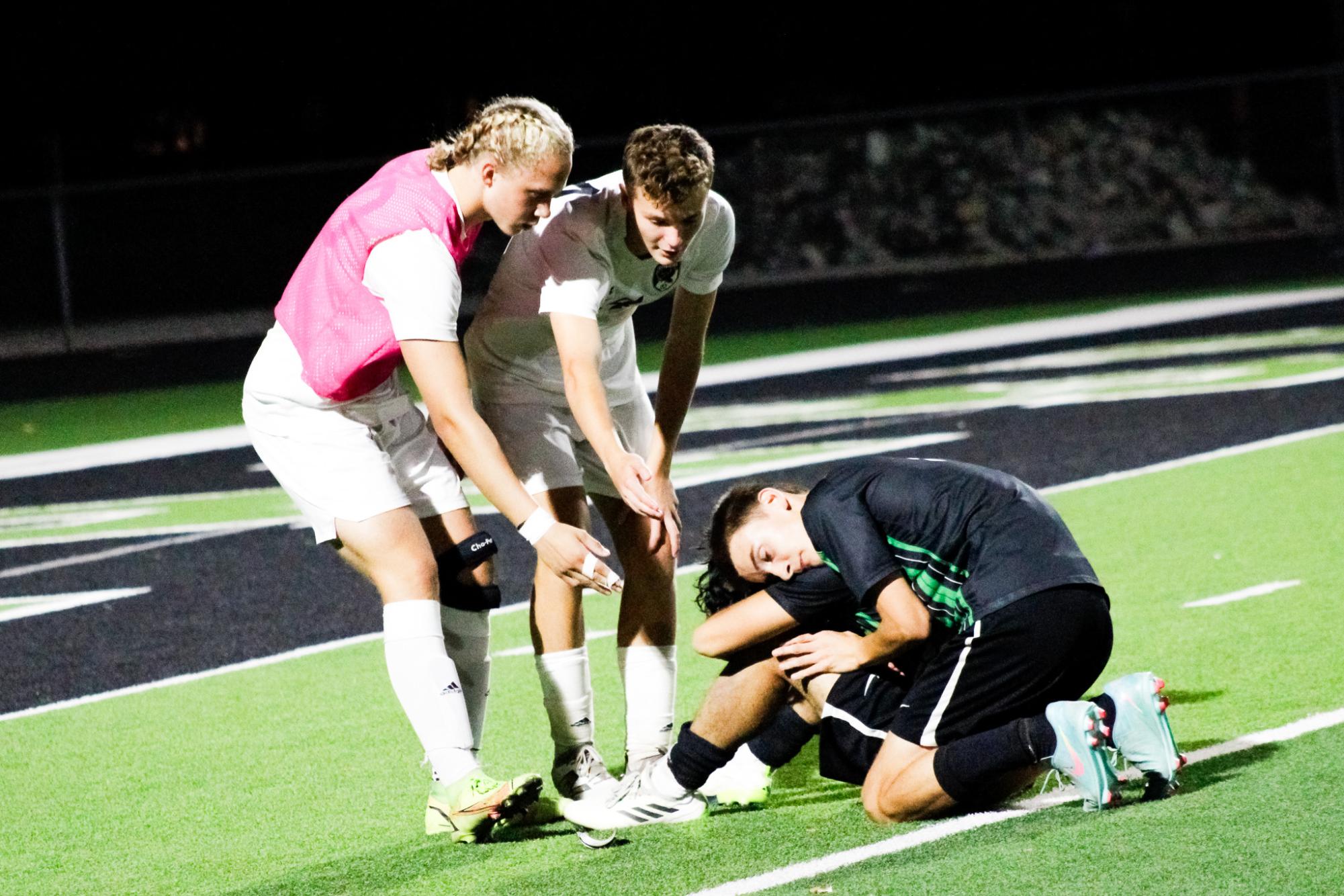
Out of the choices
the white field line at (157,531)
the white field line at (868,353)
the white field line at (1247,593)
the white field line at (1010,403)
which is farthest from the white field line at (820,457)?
the white field line at (868,353)

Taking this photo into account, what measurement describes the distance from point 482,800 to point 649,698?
832mm

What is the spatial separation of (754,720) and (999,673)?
2.36 ft

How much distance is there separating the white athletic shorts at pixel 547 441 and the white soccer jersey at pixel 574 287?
0.10ft

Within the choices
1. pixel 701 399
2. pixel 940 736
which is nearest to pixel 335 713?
pixel 940 736

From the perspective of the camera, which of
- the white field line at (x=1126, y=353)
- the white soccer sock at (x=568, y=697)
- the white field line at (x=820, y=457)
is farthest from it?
the white field line at (x=1126, y=353)

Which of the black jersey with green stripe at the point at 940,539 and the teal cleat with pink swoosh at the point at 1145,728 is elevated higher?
the black jersey with green stripe at the point at 940,539

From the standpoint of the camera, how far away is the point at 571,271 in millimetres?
5582

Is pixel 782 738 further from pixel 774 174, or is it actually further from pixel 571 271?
pixel 774 174

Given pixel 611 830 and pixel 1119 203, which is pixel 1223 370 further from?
pixel 1119 203

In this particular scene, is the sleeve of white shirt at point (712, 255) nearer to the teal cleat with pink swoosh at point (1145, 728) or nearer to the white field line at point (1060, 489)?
the teal cleat with pink swoosh at point (1145, 728)

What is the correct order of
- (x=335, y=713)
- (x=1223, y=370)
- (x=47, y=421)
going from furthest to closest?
(x=47, y=421), (x=1223, y=370), (x=335, y=713)

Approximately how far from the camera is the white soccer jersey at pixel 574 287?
18.4 ft

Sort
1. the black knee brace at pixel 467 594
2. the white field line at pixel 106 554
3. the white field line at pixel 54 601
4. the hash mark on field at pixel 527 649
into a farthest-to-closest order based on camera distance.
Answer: the white field line at pixel 106 554, the white field line at pixel 54 601, the hash mark on field at pixel 527 649, the black knee brace at pixel 467 594

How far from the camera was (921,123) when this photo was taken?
26609 millimetres
